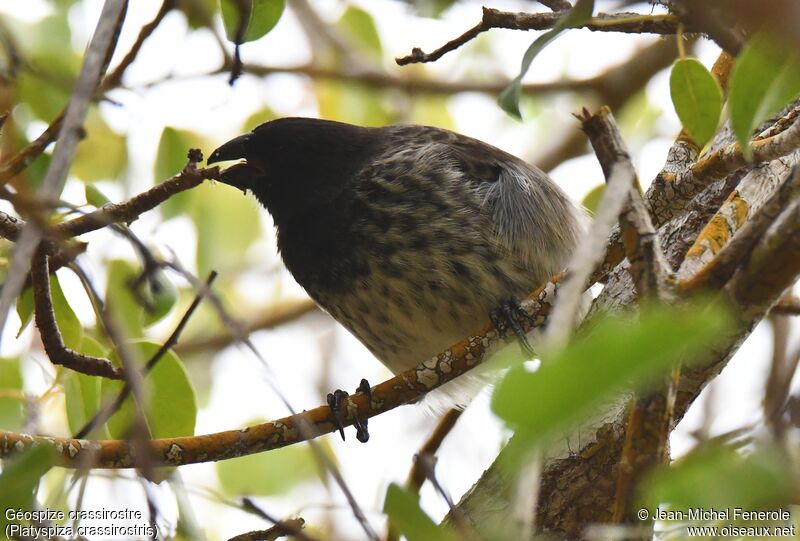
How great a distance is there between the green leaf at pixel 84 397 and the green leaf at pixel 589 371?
1.75 metres

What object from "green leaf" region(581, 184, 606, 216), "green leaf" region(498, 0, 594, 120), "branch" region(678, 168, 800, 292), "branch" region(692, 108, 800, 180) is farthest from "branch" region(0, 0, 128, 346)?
"green leaf" region(581, 184, 606, 216)

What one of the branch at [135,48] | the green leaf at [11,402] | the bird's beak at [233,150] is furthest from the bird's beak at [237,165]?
the green leaf at [11,402]

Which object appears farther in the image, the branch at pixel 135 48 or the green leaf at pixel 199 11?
the green leaf at pixel 199 11

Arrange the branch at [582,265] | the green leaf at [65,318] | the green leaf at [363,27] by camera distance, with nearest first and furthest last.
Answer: the branch at [582,265], the green leaf at [65,318], the green leaf at [363,27]

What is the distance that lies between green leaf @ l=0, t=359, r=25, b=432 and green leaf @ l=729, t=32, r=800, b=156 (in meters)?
2.26

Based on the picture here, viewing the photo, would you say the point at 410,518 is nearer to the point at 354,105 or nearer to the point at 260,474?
the point at 260,474

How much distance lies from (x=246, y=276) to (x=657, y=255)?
494cm

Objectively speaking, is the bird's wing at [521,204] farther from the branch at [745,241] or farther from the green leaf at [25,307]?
Answer: the branch at [745,241]

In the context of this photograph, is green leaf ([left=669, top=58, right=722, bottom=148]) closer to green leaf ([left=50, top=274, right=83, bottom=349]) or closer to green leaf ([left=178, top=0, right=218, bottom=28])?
green leaf ([left=50, top=274, right=83, bottom=349])

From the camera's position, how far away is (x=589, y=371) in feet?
3.49

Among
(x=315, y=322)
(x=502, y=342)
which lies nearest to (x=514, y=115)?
(x=502, y=342)

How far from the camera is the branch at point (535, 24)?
2.25 m

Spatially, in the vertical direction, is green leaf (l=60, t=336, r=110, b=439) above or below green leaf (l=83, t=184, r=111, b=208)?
below

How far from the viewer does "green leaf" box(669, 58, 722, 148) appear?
6.78 feet
